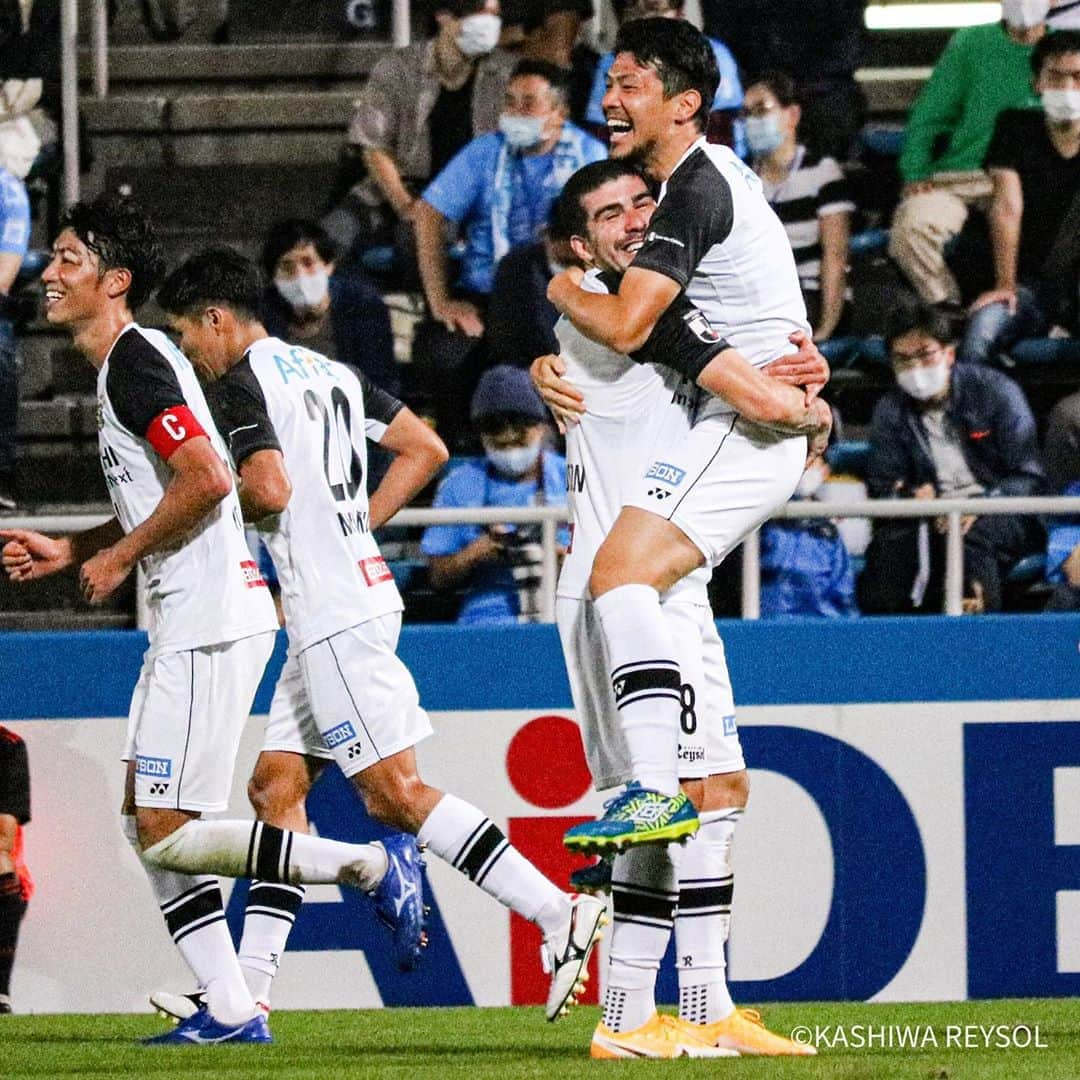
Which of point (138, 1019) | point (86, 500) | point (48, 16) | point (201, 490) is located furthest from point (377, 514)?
point (48, 16)

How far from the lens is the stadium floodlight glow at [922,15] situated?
40.6 feet

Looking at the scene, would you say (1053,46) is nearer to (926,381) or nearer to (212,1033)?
(926,381)

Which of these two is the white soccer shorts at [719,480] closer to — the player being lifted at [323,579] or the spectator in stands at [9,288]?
the player being lifted at [323,579]

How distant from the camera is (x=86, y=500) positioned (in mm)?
9906

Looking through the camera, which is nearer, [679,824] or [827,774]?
[679,824]

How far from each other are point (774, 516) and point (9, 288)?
12.5 ft

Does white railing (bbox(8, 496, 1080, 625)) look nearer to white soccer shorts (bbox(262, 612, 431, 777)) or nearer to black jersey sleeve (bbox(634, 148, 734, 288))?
white soccer shorts (bbox(262, 612, 431, 777))

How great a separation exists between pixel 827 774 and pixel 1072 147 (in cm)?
331

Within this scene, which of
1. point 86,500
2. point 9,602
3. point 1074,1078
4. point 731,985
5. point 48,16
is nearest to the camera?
point 1074,1078

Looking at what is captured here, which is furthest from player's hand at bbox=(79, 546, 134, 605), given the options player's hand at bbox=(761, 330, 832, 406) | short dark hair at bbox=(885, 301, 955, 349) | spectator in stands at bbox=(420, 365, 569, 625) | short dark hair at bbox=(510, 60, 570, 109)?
short dark hair at bbox=(510, 60, 570, 109)

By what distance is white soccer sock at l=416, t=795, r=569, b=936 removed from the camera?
242 inches

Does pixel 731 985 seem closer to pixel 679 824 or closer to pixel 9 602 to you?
pixel 679 824

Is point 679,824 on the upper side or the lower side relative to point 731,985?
upper

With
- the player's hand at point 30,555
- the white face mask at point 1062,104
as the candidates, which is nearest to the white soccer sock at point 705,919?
the player's hand at point 30,555
